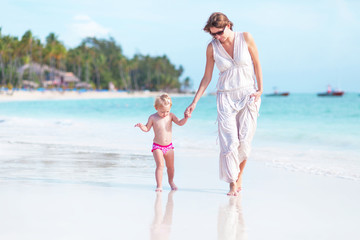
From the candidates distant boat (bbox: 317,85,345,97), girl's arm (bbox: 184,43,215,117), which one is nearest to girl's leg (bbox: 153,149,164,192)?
girl's arm (bbox: 184,43,215,117)

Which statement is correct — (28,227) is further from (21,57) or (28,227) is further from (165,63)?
(165,63)

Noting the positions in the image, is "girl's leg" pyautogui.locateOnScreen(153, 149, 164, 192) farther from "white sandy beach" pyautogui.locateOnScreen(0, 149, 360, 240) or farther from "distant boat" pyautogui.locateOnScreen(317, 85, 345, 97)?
"distant boat" pyautogui.locateOnScreen(317, 85, 345, 97)

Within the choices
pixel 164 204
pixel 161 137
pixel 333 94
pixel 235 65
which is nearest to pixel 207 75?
pixel 235 65

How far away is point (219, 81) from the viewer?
468 centimetres

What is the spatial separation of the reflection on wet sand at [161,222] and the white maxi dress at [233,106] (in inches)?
27.8

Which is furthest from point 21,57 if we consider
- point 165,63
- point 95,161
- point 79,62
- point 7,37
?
point 95,161

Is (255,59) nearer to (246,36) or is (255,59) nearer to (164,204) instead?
(246,36)

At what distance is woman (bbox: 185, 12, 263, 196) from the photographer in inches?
178

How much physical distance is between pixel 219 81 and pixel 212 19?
0.64 m

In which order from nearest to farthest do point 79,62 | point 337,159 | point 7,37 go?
point 337,159 → point 7,37 → point 79,62

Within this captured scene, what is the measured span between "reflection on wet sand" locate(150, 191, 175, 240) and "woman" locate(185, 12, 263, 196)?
0.73 metres

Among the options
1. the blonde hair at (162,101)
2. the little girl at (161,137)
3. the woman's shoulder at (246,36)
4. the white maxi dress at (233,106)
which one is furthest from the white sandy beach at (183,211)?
the woman's shoulder at (246,36)

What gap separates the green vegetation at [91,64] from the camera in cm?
7738

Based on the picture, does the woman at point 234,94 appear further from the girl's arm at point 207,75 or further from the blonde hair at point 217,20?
the blonde hair at point 217,20
